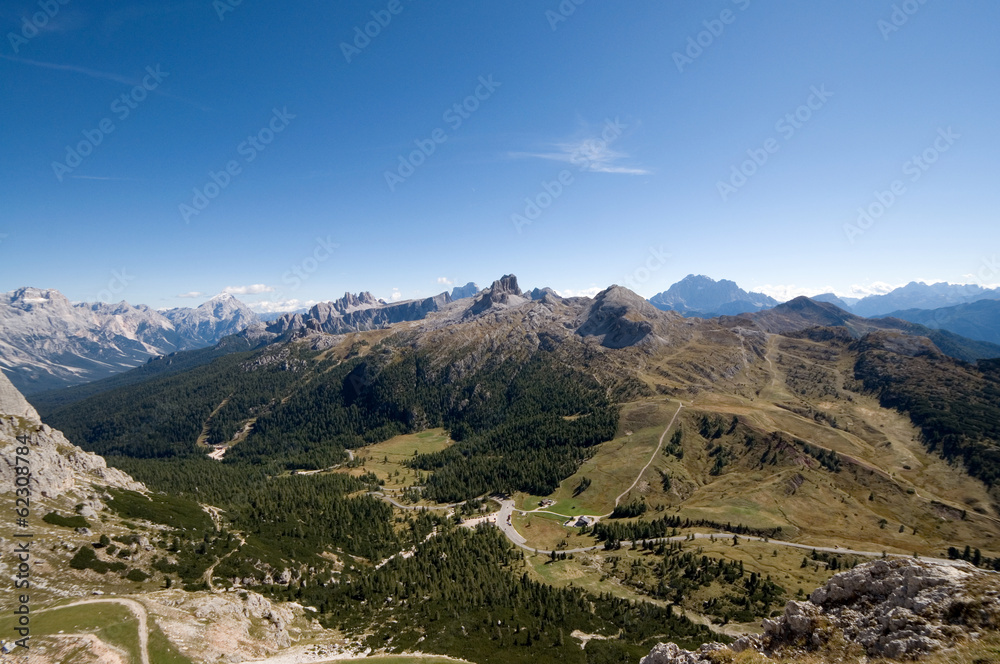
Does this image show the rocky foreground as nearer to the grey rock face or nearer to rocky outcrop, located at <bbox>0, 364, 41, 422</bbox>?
rocky outcrop, located at <bbox>0, 364, 41, 422</bbox>

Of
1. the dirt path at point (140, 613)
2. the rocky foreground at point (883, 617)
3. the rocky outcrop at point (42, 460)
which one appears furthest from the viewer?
the rocky outcrop at point (42, 460)

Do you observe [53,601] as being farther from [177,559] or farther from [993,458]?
[993,458]

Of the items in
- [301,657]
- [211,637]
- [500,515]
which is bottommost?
[500,515]

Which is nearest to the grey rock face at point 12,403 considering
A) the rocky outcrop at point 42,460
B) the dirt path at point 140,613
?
the rocky outcrop at point 42,460

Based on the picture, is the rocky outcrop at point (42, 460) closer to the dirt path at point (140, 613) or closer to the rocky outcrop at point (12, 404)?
the rocky outcrop at point (12, 404)

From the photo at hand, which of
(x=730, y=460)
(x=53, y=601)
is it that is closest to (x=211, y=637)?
(x=53, y=601)

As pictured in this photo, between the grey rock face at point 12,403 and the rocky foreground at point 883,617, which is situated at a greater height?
the grey rock face at point 12,403
